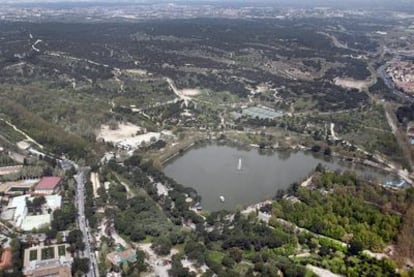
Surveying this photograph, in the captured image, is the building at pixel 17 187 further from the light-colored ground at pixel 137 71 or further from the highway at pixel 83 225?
the light-colored ground at pixel 137 71

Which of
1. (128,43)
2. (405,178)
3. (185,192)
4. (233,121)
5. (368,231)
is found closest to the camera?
(368,231)

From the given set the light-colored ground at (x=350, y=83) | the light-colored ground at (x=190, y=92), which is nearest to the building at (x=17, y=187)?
the light-colored ground at (x=190, y=92)

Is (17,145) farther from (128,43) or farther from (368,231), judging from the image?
(128,43)

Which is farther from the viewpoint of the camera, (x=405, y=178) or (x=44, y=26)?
(x=44, y=26)

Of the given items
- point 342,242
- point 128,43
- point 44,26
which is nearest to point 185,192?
point 342,242

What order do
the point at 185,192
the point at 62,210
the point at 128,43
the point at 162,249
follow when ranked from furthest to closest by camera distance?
the point at 128,43, the point at 185,192, the point at 62,210, the point at 162,249

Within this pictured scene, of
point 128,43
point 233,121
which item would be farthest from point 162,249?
point 128,43
